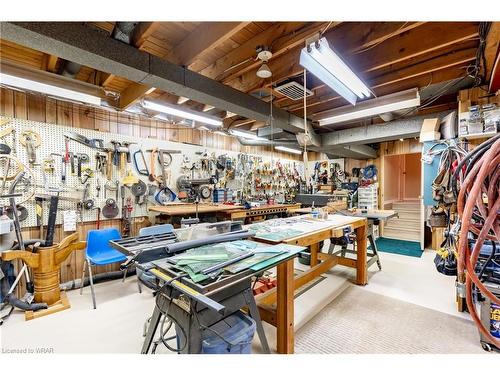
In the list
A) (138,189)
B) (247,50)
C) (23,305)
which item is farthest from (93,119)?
(247,50)

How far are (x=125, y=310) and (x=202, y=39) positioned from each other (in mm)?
3005

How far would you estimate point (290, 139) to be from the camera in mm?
5391

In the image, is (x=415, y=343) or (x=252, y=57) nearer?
(x=415, y=343)

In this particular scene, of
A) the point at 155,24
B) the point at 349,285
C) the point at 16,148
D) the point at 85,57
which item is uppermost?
the point at 155,24

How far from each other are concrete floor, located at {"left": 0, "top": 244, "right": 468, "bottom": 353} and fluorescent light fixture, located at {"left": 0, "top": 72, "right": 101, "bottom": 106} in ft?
8.12

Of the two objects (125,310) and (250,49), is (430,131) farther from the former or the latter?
(125,310)

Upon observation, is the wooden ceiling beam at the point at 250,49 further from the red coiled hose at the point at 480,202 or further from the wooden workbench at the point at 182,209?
the wooden workbench at the point at 182,209

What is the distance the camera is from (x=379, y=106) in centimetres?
334

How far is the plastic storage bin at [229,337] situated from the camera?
50.8 inches

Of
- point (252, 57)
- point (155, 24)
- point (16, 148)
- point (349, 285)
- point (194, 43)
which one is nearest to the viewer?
point (155, 24)
